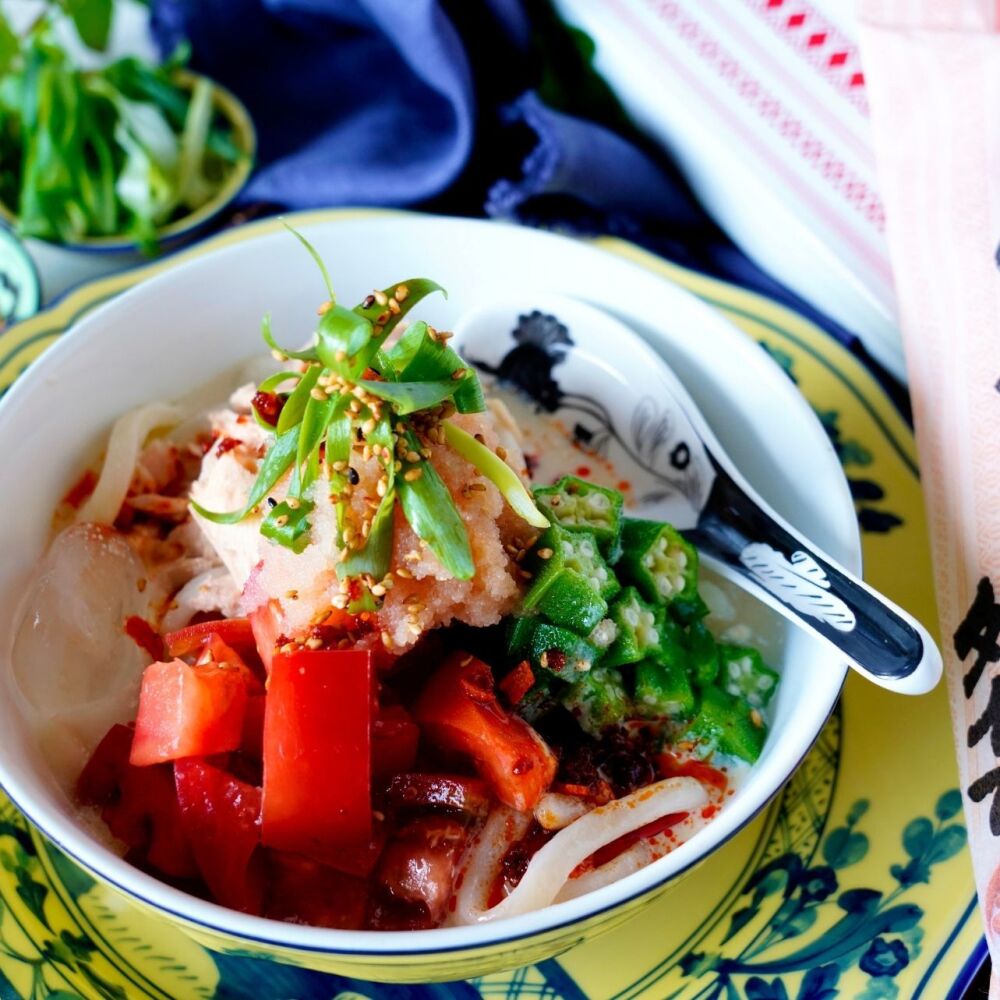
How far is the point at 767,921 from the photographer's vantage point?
1861mm

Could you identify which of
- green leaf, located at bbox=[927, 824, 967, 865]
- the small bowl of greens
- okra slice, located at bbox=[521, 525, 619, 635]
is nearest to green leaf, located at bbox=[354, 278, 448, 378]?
okra slice, located at bbox=[521, 525, 619, 635]

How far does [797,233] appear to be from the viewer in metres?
2.77

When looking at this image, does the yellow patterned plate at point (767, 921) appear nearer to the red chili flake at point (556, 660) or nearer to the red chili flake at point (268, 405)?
the red chili flake at point (556, 660)

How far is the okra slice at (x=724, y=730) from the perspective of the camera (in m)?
1.92

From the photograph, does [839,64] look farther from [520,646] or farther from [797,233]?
[520,646]

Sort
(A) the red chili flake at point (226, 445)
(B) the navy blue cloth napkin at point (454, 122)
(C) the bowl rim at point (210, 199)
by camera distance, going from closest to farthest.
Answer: (A) the red chili flake at point (226, 445) < (B) the navy blue cloth napkin at point (454, 122) < (C) the bowl rim at point (210, 199)

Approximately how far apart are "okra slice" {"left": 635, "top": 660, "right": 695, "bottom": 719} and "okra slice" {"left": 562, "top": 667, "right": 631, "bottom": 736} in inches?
1.4

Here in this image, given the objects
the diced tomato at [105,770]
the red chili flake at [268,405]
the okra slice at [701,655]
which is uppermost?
the red chili flake at [268,405]

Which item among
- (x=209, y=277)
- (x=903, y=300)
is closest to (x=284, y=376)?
(x=209, y=277)

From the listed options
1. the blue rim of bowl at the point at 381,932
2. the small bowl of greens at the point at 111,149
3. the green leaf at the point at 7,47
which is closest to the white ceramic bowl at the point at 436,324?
the blue rim of bowl at the point at 381,932

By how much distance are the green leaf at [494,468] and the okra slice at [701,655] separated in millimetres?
437

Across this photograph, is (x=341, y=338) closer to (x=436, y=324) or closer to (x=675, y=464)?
(x=675, y=464)

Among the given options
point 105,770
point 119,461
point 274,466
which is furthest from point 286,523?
point 119,461

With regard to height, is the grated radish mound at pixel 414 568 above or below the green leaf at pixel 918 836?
above
